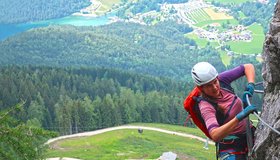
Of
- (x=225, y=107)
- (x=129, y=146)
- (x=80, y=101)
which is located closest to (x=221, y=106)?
(x=225, y=107)

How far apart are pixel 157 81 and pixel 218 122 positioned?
14409cm

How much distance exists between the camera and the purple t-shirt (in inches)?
331

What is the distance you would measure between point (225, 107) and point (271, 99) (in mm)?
888

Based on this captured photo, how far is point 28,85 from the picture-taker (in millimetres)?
117938

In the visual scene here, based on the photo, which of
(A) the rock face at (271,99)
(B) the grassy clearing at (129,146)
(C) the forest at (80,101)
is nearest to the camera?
(A) the rock face at (271,99)

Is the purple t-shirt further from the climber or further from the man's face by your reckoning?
the man's face

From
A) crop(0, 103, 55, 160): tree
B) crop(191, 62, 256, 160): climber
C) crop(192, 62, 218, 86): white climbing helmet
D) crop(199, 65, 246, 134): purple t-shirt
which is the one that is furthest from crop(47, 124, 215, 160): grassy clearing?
crop(192, 62, 218, 86): white climbing helmet

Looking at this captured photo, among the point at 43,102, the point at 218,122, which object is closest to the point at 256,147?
the point at 218,122

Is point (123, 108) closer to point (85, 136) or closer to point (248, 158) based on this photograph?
point (85, 136)

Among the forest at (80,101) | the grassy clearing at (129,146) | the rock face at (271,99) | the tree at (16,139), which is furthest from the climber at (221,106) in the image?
the forest at (80,101)

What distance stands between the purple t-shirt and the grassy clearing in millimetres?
47079

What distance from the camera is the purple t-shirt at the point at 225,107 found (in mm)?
8398

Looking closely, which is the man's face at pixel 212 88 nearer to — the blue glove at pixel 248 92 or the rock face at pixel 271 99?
the blue glove at pixel 248 92

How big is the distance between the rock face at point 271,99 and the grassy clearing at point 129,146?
47.9 meters
